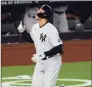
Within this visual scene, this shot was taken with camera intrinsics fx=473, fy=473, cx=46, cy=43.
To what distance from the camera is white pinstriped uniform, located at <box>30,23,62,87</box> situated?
6.83m

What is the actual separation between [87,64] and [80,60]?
614 millimetres

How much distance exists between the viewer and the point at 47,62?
22.7 feet

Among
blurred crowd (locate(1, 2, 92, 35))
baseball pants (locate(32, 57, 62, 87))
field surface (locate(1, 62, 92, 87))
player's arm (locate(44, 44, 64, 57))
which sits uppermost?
player's arm (locate(44, 44, 64, 57))

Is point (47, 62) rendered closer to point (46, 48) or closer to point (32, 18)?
point (46, 48)

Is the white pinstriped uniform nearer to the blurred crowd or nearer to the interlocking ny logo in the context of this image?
the interlocking ny logo

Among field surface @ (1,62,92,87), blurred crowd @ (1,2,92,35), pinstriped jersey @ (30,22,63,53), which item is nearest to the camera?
pinstriped jersey @ (30,22,63,53)

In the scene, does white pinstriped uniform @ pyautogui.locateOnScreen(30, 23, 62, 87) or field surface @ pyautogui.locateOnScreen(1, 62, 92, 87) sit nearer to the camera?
white pinstriped uniform @ pyautogui.locateOnScreen(30, 23, 62, 87)

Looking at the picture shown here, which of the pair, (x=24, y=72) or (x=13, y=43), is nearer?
(x=24, y=72)

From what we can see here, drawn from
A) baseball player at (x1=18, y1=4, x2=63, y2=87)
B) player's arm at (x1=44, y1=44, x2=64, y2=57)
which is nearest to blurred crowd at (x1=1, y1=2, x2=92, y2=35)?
Result: baseball player at (x1=18, y1=4, x2=63, y2=87)

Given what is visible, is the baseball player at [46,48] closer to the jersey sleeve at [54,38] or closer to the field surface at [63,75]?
the jersey sleeve at [54,38]

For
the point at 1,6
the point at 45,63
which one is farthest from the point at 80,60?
the point at 45,63

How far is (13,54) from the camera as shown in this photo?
45.0ft

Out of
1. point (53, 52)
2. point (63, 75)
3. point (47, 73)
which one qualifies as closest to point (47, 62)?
point (47, 73)

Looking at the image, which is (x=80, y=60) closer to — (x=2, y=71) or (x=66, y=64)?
(x=66, y=64)
